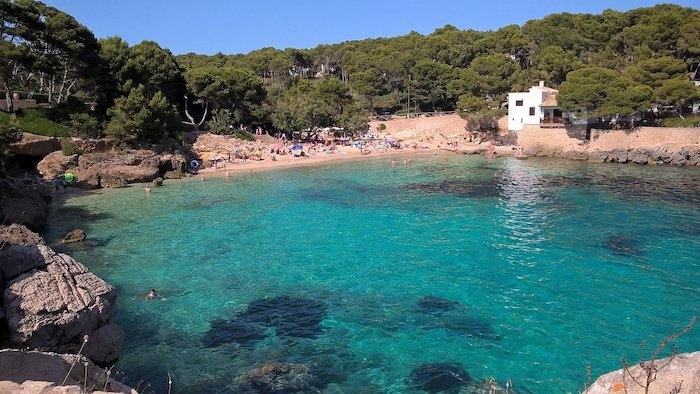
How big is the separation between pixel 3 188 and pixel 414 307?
23456 mm

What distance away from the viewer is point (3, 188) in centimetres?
2653

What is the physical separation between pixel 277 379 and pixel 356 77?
236 feet

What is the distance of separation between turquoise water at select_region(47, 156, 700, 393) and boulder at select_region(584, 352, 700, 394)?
468 cm

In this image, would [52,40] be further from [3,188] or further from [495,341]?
[495,341]

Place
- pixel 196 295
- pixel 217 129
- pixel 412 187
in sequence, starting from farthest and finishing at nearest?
pixel 217 129 < pixel 412 187 < pixel 196 295

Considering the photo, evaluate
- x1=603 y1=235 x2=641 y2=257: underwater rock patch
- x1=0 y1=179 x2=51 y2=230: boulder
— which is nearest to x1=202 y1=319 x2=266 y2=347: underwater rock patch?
x1=0 y1=179 x2=51 y2=230: boulder

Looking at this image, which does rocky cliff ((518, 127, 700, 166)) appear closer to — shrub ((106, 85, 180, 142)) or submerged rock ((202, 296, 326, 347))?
shrub ((106, 85, 180, 142))

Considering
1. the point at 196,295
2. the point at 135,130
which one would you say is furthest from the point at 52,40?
the point at 196,295

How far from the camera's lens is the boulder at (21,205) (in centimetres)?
2517

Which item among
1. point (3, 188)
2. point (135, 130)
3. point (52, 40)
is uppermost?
point (52, 40)

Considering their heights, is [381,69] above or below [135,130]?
above

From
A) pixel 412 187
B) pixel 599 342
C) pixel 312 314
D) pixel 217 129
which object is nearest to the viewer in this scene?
pixel 599 342

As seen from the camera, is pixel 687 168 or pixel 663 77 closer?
pixel 687 168

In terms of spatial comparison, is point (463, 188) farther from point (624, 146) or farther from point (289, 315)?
point (289, 315)
